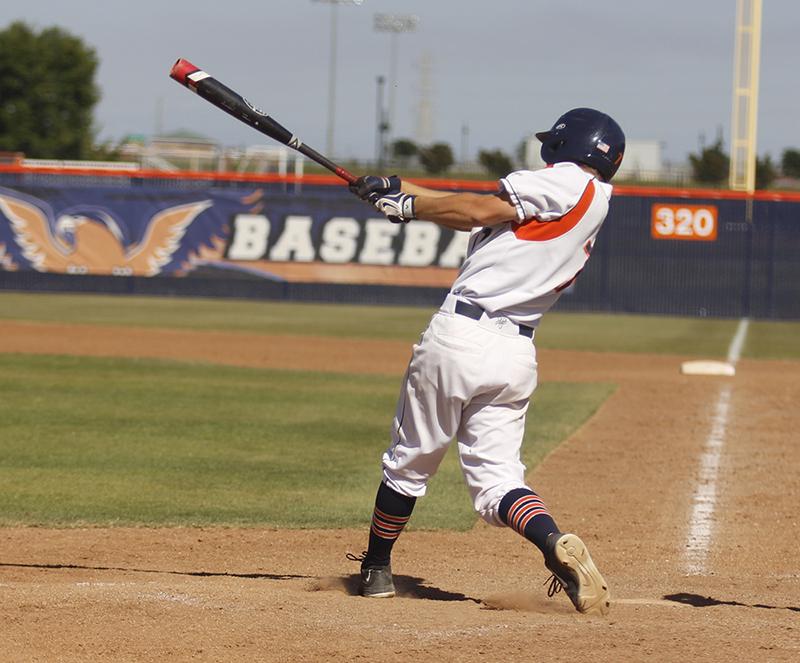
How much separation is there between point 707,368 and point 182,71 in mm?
10604

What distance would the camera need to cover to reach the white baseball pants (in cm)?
488

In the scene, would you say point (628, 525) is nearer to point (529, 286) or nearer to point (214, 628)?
point (529, 286)

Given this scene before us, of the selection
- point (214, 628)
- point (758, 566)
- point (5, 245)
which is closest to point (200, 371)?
point (758, 566)

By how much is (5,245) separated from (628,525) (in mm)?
22213

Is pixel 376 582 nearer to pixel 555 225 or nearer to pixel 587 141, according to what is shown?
pixel 555 225

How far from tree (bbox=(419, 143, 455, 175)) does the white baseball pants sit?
169ft

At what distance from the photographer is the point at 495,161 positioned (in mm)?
58125

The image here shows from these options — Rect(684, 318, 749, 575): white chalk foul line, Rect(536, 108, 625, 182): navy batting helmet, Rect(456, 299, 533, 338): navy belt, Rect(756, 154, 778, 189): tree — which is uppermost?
Rect(756, 154, 778, 189): tree

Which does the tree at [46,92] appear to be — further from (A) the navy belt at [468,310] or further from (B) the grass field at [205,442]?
(A) the navy belt at [468,310]

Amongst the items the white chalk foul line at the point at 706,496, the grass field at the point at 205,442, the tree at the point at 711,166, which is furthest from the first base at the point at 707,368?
the tree at the point at 711,166

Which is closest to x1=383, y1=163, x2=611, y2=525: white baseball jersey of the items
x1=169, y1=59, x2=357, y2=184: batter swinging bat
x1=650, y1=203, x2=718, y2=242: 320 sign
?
x1=169, y1=59, x2=357, y2=184: batter swinging bat

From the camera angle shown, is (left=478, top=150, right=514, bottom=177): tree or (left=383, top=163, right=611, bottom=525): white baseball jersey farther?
(left=478, top=150, right=514, bottom=177): tree

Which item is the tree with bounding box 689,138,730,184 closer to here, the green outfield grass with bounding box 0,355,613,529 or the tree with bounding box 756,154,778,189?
the tree with bounding box 756,154,778,189

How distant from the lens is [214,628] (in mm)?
4520
